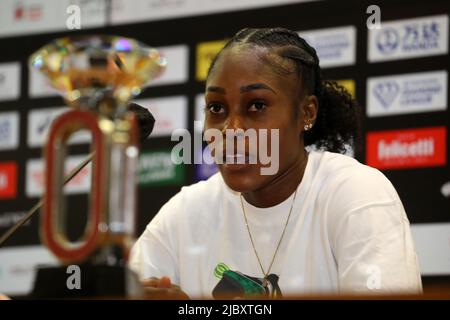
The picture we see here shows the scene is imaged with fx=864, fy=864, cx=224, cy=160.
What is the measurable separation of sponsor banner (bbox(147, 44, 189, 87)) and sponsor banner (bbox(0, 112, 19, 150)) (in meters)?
0.83

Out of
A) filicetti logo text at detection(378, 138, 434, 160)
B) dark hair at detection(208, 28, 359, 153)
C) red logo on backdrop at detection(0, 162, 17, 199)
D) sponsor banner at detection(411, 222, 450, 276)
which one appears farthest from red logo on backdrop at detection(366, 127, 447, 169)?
red logo on backdrop at detection(0, 162, 17, 199)

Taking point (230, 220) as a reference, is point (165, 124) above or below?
above

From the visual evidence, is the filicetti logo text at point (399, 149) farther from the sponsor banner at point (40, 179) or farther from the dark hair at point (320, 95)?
the sponsor banner at point (40, 179)

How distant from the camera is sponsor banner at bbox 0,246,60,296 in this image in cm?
395

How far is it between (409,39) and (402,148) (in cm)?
43

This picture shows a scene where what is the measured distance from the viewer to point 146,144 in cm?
376

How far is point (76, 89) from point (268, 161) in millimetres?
870

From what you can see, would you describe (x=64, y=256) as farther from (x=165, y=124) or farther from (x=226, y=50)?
(x=165, y=124)

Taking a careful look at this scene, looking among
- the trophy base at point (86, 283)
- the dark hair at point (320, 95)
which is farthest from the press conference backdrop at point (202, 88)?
the trophy base at point (86, 283)

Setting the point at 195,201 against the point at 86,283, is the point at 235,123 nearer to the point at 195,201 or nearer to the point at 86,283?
the point at 195,201

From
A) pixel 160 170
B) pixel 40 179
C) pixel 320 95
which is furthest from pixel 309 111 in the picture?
pixel 40 179

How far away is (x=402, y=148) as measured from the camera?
3.30 metres
